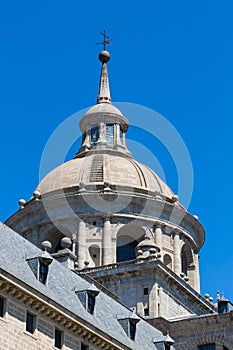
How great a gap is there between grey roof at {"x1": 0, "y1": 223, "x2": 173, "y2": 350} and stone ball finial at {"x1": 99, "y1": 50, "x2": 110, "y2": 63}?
185 feet

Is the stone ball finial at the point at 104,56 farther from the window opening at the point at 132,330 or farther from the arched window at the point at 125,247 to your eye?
the window opening at the point at 132,330

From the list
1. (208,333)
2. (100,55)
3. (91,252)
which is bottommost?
(208,333)

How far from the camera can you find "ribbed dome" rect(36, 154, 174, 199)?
8906 centimetres

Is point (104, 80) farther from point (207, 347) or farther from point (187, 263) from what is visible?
point (207, 347)

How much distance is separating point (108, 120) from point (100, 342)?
53.2 m

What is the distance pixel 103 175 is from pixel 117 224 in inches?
206

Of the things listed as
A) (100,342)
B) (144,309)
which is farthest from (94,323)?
(144,309)

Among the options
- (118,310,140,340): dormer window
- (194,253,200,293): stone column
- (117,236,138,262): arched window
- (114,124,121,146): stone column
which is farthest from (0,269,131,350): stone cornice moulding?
(114,124,121,146): stone column

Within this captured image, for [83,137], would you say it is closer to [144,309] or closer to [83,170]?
[83,170]

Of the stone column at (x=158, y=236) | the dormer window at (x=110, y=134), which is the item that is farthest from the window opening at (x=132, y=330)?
the dormer window at (x=110, y=134)

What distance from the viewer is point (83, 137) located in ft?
330

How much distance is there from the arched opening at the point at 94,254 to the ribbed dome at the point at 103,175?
6029 millimetres

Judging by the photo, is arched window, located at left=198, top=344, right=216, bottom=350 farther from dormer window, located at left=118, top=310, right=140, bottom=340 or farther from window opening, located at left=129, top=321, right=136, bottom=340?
window opening, located at left=129, top=321, right=136, bottom=340

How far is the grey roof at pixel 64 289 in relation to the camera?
45969 mm
